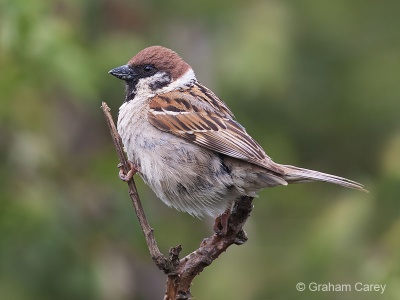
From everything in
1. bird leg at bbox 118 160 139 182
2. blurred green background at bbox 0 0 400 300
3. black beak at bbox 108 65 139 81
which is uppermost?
black beak at bbox 108 65 139 81

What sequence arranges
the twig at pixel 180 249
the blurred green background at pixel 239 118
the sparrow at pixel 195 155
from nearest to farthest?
the twig at pixel 180 249, the sparrow at pixel 195 155, the blurred green background at pixel 239 118

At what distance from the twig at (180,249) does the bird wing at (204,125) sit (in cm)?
29

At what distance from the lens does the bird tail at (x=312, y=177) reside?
16.9 feet

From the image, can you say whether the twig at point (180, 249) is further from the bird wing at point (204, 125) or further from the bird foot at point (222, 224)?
the bird wing at point (204, 125)

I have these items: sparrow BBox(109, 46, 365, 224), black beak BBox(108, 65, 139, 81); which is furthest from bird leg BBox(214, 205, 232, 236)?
black beak BBox(108, 65, 139, 81)

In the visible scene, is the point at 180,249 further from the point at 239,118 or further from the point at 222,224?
the point at 239,118

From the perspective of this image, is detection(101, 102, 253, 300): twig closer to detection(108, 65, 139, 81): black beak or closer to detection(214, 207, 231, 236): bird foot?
detection(214, 207, 231, 236): bird foot

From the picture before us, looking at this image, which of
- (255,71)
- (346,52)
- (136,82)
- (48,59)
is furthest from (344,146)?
(136,82)

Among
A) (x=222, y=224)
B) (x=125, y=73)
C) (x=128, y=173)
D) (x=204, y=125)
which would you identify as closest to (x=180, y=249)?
(x=222, y=224)

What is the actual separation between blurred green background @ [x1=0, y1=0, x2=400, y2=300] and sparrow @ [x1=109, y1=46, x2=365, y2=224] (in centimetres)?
99

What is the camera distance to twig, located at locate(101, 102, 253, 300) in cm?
494

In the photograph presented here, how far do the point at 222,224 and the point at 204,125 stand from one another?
29.3 inches

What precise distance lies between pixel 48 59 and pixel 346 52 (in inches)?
154

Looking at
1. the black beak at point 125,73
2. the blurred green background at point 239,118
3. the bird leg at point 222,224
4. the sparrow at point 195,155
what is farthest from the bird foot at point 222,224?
the black beak at point 125,73
